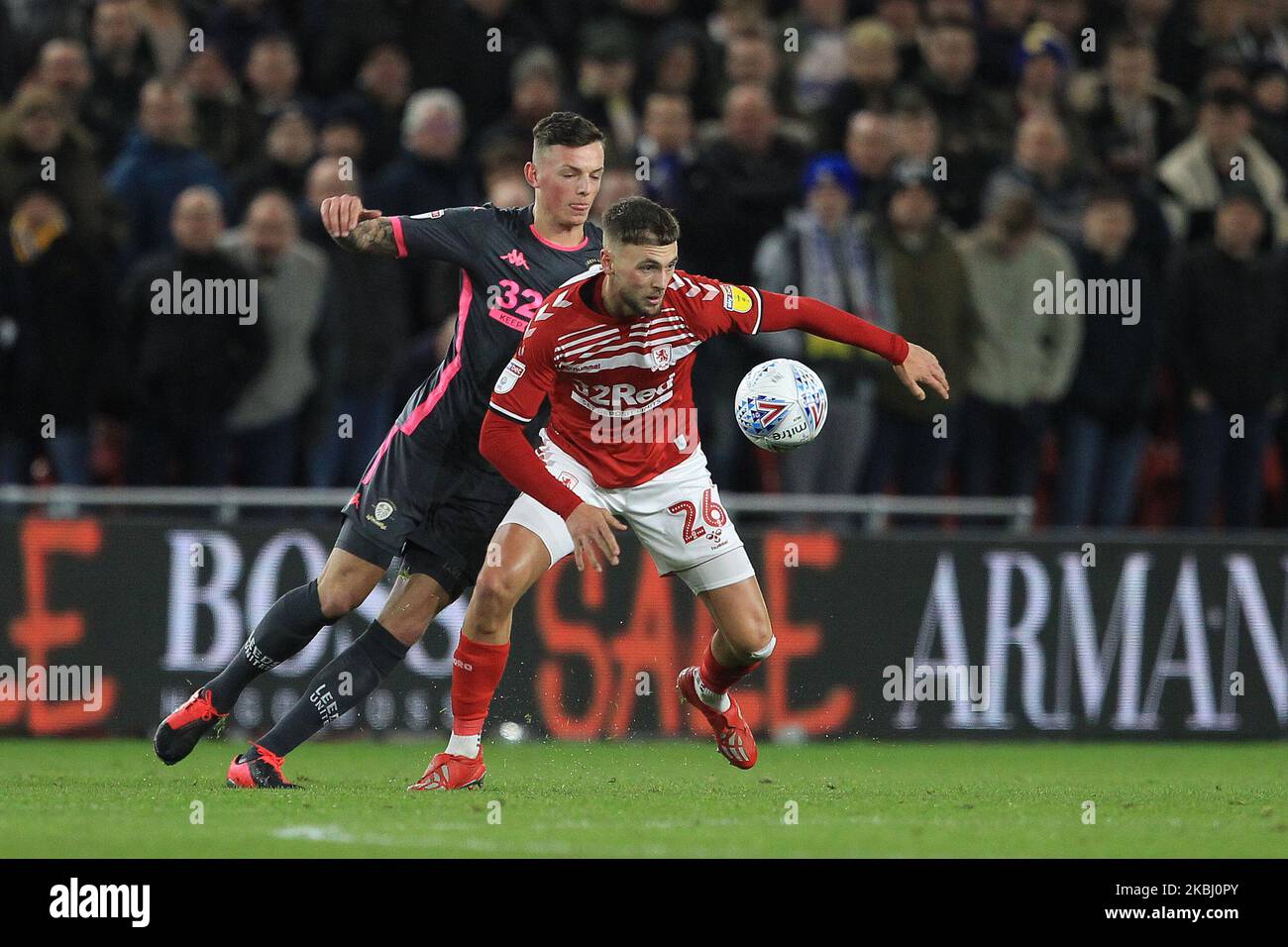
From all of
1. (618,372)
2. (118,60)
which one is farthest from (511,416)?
(118,60)

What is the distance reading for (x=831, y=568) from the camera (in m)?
11.8

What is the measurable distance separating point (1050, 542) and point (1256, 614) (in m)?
1.29

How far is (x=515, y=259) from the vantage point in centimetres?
829

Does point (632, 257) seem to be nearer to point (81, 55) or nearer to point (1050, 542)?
point (1050, 542)

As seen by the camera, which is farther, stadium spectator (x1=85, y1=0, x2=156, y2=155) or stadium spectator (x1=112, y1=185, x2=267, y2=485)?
stadium spectator (x1=85, y1=0, x2=156, y2=155)

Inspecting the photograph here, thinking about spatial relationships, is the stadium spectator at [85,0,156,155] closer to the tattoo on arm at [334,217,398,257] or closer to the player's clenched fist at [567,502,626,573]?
the tattoo on arm at [334,217,398,257]

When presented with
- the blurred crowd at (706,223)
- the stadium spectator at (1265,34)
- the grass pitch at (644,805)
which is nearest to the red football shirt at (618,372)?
the grass pitch at (644,805)

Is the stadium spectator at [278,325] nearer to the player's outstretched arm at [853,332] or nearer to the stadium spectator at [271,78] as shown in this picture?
the stadium spectator at [271,78]

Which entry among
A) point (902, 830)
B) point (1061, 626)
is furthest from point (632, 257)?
point (1061, 626)

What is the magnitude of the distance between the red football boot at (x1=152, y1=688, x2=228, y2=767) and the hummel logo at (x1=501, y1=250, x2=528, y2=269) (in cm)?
211

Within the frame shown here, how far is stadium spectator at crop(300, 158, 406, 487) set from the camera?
472 inches

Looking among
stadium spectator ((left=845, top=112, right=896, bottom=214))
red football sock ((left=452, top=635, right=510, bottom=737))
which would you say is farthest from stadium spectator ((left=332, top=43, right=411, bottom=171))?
red football sock ((left=452, top=635, right=510, bottom=737))

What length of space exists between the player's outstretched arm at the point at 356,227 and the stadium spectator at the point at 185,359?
3558 millimetres

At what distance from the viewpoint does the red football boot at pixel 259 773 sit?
8.21 metres
